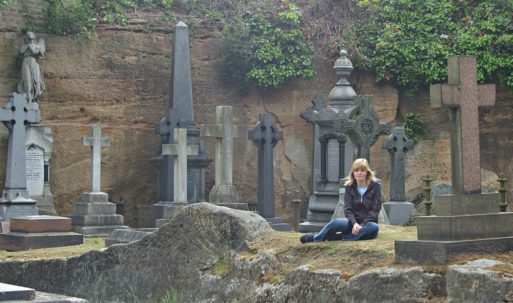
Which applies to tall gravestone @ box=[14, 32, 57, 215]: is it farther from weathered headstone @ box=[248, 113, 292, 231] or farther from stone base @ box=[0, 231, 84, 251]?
stone base @ box=[0, 231, 84, 251]

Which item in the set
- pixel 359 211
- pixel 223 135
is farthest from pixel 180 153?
pixel 359 211

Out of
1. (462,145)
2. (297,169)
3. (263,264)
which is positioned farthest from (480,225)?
(297,169)

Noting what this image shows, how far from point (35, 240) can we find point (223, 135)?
5594 millimetres

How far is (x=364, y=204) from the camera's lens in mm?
8734

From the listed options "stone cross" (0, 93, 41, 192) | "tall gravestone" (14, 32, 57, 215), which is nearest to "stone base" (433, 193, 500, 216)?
"stone cross" (0, 93, 41, 192)

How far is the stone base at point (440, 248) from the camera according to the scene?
714cm

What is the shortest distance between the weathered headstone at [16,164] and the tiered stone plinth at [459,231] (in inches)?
459

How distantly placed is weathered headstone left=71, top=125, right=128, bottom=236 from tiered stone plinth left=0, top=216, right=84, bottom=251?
3.29 meters

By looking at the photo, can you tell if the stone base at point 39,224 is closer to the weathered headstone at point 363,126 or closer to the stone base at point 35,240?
the stone base at point 35,240

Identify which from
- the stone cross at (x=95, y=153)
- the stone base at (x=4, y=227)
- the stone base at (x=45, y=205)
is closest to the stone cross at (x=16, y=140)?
the stone base at (x=4, y=227)

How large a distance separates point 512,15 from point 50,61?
11.8 metres

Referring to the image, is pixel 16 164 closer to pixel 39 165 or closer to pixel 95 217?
pixel 95 217

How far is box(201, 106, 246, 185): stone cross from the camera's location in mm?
18109

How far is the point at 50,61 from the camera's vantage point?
22.2 metres
